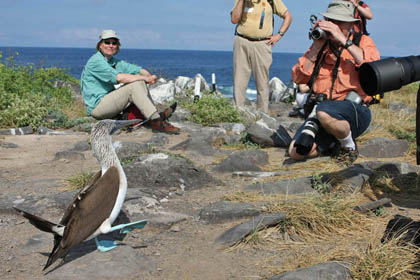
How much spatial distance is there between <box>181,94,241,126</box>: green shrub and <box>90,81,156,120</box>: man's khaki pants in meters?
1.30

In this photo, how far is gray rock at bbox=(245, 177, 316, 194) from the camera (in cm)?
457

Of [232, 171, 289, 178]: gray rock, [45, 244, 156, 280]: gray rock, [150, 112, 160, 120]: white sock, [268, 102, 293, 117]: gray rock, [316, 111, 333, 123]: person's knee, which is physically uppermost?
[316, 111, 333, 123]: person's knee

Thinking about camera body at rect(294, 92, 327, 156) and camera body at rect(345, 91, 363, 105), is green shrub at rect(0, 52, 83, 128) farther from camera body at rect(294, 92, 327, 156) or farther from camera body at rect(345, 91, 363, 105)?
camera body at rect(345, 91, 363, 105)

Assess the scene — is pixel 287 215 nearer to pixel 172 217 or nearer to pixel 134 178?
pixel 172 217

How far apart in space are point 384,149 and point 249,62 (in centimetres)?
314

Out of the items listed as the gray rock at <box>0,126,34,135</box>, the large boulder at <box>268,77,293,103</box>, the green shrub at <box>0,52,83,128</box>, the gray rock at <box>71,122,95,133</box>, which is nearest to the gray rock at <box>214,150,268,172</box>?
the gray rock at <box>71,122,95,133</box>

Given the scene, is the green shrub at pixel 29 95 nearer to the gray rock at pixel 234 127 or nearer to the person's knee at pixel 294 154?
the gray rock at pixel 234 127

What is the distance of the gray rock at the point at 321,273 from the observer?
2.80m

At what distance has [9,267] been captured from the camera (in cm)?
325

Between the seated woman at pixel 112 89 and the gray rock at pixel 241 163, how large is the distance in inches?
81.9

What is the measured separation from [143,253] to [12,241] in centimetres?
102

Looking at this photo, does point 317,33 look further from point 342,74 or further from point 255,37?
point 255,37

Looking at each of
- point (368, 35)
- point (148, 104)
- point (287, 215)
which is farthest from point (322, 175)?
point (148, 104)

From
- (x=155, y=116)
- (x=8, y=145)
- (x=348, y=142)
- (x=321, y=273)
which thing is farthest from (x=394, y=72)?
(x=8, y=145)
